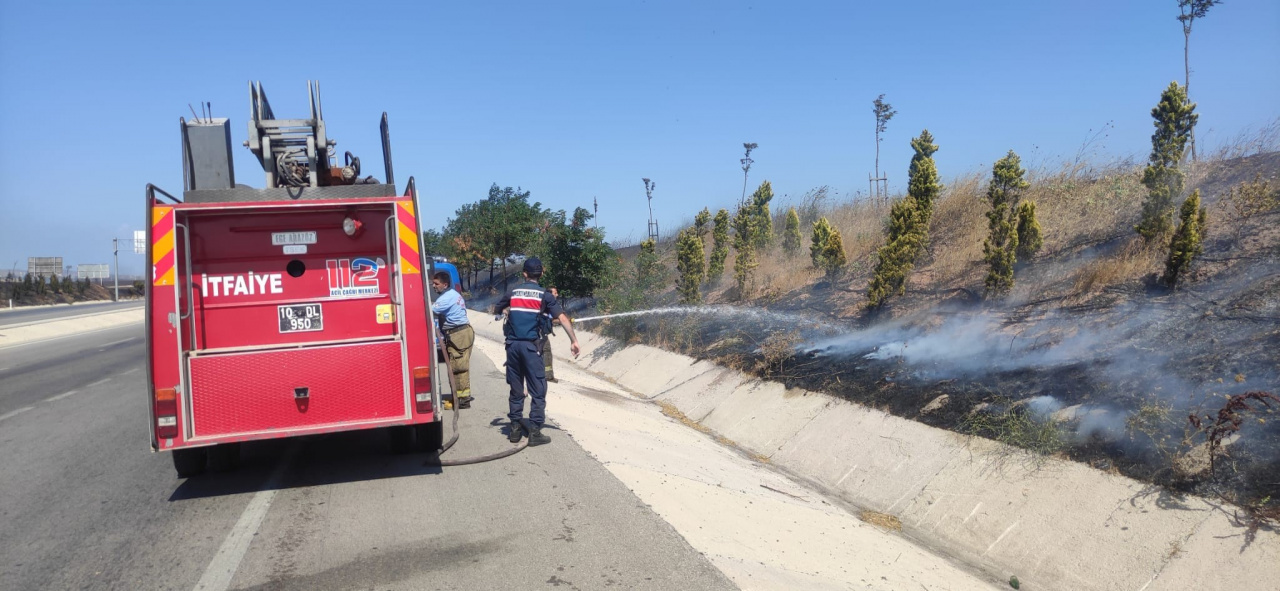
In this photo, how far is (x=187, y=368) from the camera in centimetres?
600

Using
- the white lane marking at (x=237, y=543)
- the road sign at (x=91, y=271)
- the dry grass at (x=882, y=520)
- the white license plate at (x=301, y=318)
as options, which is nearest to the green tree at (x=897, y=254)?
the dry grass at (x=882, y=520)

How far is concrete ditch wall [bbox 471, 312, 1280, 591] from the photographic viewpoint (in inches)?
215

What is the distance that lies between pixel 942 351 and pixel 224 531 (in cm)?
786

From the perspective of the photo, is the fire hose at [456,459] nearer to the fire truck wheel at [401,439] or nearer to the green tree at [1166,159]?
the fire truck wheel at [401,439]

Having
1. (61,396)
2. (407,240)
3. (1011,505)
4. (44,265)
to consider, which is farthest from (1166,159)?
(44,265)

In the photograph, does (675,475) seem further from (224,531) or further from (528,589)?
(224,531)

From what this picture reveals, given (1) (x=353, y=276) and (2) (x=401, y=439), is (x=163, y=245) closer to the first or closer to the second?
(1) (x=353, y=276)

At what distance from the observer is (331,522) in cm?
566

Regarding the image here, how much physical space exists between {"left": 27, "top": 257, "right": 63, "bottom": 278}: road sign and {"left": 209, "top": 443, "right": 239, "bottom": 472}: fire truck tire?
2789 inches

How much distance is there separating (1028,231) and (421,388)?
8883 millimetres

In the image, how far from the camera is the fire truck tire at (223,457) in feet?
22.9

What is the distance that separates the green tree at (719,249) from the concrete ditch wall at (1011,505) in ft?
27.9

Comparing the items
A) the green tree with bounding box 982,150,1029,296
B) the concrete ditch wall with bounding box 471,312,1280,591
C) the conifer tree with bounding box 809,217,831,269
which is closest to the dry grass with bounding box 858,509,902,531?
the concrete ditch wall with bounding box 471,312,1280,591

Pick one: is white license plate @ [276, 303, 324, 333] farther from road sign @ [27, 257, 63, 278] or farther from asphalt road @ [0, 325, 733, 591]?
road sign @ [27, 257, 63, 278]
